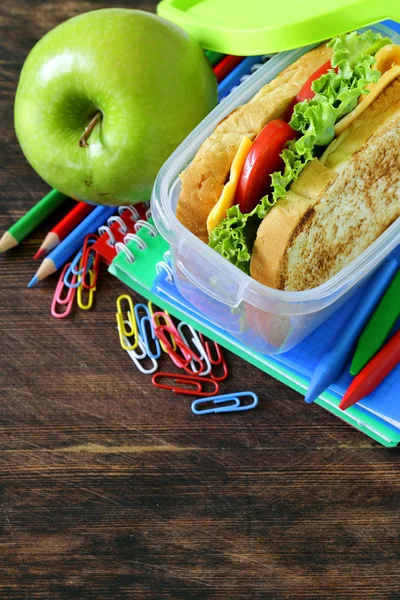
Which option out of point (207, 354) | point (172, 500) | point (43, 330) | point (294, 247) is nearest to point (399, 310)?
point (294, 247)

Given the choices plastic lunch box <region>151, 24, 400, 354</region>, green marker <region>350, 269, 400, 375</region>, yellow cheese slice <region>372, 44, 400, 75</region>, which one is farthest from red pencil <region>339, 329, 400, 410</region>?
yellow cheese slice <region>372, 44, 400, 75</region>

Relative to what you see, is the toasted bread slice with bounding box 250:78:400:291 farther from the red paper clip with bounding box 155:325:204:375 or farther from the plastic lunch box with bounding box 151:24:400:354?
the red paper clip with bounding box 155:325:204:375

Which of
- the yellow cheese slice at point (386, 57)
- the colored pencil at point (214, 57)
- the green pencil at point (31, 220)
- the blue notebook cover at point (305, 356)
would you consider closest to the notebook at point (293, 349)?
the blue notebook cover at point (305, 356)

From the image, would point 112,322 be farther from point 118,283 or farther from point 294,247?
point 294,247

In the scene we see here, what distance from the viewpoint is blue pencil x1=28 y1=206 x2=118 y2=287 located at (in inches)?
55.7

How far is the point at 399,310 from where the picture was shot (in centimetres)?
124

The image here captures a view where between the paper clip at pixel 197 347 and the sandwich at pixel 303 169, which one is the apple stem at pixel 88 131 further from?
the paper clip at pixel 197 347

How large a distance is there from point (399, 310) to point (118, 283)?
541 mm

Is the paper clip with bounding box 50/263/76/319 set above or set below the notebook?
below

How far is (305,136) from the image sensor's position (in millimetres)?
1104

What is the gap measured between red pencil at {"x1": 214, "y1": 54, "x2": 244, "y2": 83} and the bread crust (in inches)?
15.0

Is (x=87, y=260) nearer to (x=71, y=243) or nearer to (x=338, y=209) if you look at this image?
(x=71, y=243)

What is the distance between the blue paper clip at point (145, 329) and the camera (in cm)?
134

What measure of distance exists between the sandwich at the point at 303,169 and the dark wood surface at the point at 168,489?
0.28 m
